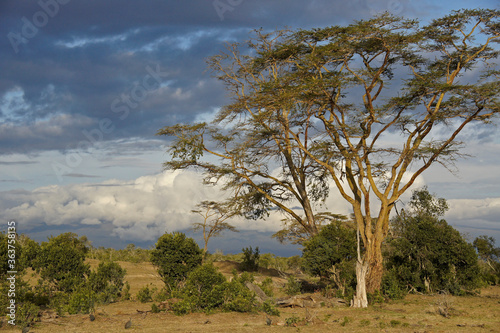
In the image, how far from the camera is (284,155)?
24.7 meters

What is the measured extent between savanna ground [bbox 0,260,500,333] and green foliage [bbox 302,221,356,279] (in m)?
2.36

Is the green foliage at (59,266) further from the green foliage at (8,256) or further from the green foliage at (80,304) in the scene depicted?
the green foliage at (80,304)

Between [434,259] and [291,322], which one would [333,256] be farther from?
[291,322]

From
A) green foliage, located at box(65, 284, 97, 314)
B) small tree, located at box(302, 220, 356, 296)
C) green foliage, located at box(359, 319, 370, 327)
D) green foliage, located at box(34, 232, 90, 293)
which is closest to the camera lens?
green foliage, located at box(359, 319, 370, 327)

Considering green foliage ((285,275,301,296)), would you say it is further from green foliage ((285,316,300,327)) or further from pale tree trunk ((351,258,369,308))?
green foliage ((285,316,300,327))

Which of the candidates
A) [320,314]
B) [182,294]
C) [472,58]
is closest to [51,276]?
[182,294]

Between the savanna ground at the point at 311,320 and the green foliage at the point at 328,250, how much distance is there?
2361 millimetres

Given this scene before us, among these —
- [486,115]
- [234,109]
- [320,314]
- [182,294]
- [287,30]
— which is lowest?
[320,314]

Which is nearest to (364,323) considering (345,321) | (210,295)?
(345,321)

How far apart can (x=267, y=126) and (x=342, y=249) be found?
26.3ft

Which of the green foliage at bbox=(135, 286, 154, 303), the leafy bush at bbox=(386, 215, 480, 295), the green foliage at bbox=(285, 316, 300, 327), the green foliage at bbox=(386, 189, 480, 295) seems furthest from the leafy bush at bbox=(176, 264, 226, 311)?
the leafy bush at bbox=(386, 215, 480, 295)

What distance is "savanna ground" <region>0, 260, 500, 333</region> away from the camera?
11.3 m

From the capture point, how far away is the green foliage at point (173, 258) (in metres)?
16.7

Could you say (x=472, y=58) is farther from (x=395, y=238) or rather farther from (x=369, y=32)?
(x=395, y=238)
